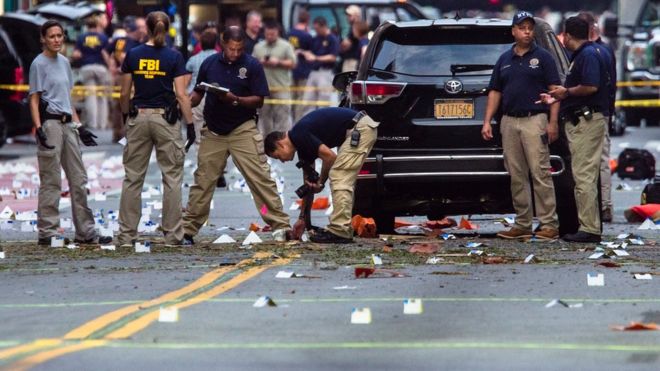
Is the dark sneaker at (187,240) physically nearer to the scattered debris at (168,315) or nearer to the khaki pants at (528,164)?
the khaki pants at (528,164)

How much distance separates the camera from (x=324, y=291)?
36.9ft

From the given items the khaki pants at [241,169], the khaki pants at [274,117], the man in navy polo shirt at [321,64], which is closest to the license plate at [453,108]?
the khaki pants at [241,169]

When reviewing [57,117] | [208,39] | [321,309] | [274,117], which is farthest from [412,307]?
[274,117]

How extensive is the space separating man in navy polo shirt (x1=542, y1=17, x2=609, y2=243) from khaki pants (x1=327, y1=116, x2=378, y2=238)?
1.38 m

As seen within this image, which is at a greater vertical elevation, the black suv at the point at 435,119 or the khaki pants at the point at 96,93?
the black suv at the point at 435,119

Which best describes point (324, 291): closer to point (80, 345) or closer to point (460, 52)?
point (80, 345)

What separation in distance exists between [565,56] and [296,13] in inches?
937

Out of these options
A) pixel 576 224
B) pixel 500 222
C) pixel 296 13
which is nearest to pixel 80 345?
pixel 576 224

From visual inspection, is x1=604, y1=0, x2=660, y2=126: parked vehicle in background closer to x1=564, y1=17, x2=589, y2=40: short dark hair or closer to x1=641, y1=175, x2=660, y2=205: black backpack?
x1=641, y1=175, x2=660, y2=205: black backpack

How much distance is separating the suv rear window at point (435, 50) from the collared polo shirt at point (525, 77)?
312 millimetres

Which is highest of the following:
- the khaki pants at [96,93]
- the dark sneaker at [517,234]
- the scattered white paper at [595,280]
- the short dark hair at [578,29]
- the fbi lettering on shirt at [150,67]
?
the short dark hair at [578,29]

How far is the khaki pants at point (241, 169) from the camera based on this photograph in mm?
15086

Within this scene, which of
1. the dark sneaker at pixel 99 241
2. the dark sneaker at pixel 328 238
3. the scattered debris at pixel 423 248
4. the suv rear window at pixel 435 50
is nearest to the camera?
the scattered debris at pixel 423 248

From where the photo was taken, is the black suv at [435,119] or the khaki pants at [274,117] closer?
the black suv at [435,119]
